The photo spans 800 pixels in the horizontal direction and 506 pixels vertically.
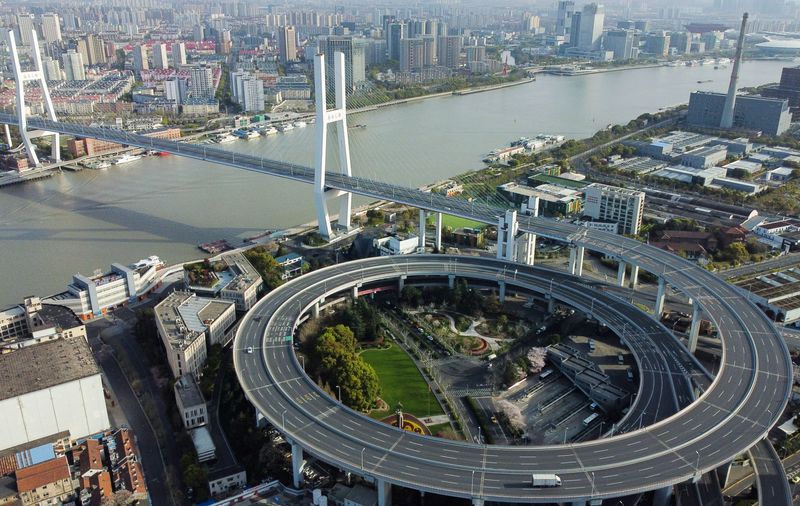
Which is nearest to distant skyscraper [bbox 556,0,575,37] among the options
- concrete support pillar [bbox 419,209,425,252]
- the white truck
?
concrete support pillar [bbox 419,209,425,252]

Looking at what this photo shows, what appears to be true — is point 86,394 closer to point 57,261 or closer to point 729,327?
point 57,261

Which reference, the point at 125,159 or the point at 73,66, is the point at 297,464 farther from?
the point at 73,66

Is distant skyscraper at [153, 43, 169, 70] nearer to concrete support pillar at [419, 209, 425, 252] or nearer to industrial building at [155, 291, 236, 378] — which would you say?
concrete support pillar at [419, 209, 425, 252]

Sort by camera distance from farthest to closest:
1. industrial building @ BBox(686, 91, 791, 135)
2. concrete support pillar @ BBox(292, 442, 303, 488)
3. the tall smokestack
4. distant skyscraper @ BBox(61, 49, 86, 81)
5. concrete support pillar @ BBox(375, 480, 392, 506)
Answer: distant skyscraper @ BBox(61, 49, 86, 81)
the tall smokestack
industrial building @ BBox(686, 91, 791, 135)
concrete support pillar @ BBox(292, 442, 303, 488)
concrete support pillar @ BBox(375, 480, 392, 506)

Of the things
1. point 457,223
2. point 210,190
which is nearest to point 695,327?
point 457,223

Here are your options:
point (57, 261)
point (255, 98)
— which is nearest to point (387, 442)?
point (57, 261)

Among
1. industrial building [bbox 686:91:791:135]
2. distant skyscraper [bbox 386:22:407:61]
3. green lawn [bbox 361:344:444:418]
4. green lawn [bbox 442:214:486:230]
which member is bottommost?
green lawn [bbox 361:344:444:418]
